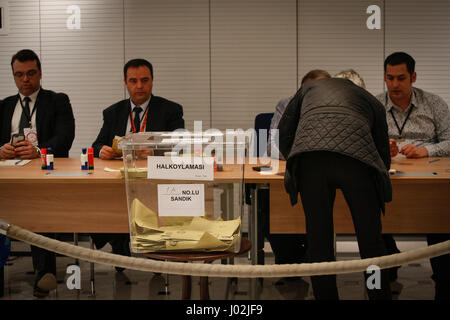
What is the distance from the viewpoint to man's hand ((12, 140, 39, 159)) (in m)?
3.98

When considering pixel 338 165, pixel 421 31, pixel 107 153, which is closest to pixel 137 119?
pixel 107 153

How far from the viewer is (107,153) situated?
3.91 metres

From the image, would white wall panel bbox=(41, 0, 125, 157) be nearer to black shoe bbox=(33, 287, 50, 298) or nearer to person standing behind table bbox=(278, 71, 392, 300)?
black shoe bbox=(33, 287, 50, 298)

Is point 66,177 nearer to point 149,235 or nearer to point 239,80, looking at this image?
point 149,235

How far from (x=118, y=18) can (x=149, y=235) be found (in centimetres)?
391

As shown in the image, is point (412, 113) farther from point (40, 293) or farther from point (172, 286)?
point (40, 293)

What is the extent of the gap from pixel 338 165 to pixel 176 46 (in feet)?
10.9

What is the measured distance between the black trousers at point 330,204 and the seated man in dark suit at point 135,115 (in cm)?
182

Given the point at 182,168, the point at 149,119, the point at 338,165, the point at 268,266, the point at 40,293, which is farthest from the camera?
the point at 149,119

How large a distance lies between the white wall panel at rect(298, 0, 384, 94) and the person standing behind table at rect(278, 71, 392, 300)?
2.82m

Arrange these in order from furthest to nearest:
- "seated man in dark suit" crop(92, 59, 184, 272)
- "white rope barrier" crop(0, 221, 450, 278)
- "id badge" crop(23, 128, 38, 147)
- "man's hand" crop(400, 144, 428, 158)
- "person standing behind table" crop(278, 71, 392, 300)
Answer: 1. "id badge" crop(23, 128, 38, 147)
2. "seated man in dark suit" crop(92, 59, 184, 272)
3. "man's hand" crop(400, 144, 428, 158)
4. "person standing behind table" crop(278, 71, 392, 300)
5. "white rope barrier" crop(0, 221, 450, 278)

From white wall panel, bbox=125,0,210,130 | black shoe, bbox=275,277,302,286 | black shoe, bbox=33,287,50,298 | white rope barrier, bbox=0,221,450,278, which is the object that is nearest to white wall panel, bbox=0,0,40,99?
white wall panel, bbox=125,0,210,130
